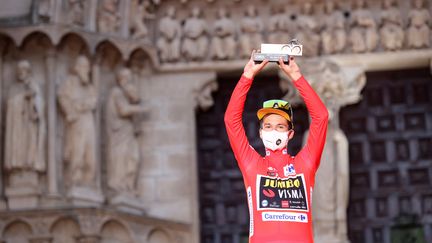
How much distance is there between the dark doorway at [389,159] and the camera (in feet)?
34.8

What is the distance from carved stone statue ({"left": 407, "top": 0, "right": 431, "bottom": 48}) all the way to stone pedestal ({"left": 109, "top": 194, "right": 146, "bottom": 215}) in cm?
252

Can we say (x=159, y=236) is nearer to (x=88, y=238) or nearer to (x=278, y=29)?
(x=88, y=238)

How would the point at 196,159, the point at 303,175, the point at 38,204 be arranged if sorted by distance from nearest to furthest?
the point at 303,175 < the point at 38,204 < the point at 196,159

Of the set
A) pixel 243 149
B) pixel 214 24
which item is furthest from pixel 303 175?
pixel 214 24

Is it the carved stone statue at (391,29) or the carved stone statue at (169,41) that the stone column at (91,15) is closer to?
the carved stone statue at (169,41)

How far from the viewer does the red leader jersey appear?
5.59 meters

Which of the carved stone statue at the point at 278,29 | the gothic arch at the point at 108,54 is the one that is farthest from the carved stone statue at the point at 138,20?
the carved stone statue at the point at 278,29

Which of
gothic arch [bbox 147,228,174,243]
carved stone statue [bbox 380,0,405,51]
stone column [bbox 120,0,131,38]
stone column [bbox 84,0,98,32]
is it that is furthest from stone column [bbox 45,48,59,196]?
carved stone statue [bbox 380,0,405,51]

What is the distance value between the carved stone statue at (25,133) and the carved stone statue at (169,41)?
3.78 feet

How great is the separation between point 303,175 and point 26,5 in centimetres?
512

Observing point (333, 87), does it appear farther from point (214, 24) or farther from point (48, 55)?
point (48, 55)

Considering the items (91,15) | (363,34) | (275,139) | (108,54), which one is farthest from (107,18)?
(275,139)

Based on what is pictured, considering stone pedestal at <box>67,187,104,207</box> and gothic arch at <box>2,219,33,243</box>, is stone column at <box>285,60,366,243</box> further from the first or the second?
gothic arch at <box>2,219,33,243</box>

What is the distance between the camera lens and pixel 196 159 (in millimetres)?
10562
